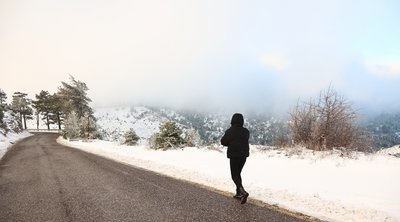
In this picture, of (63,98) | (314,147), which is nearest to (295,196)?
(314,147)

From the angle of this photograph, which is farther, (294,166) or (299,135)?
(299,135)

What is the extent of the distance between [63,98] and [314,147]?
59040mm

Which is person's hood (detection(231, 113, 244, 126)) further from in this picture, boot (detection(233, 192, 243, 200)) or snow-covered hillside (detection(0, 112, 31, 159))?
A: snow-covered hillside (detection(0, 112, 31, 159))

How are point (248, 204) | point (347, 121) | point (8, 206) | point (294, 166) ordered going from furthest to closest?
point (347, 121) → point (294, 166) → point (8, 206) → point (248, 204)

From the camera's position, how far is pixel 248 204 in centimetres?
781

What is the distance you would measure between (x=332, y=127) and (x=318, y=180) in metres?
5.25

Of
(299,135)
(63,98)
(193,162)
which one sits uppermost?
(63,98)

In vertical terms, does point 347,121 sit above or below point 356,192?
above

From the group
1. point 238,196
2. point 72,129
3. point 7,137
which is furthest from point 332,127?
point 7,137

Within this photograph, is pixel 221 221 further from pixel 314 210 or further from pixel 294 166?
pixel 294 166

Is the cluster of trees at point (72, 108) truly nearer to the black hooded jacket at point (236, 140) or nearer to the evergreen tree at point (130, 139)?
the evergreen tree at point (130, 139)

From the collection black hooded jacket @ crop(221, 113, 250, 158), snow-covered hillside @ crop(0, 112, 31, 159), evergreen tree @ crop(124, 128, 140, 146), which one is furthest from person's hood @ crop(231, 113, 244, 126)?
evergreen tree @ crop(124, 128, 140, 146)

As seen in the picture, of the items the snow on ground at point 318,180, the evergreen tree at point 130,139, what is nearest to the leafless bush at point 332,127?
the snow on ground at point 318,180

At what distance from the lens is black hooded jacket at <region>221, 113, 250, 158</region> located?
331 inches
